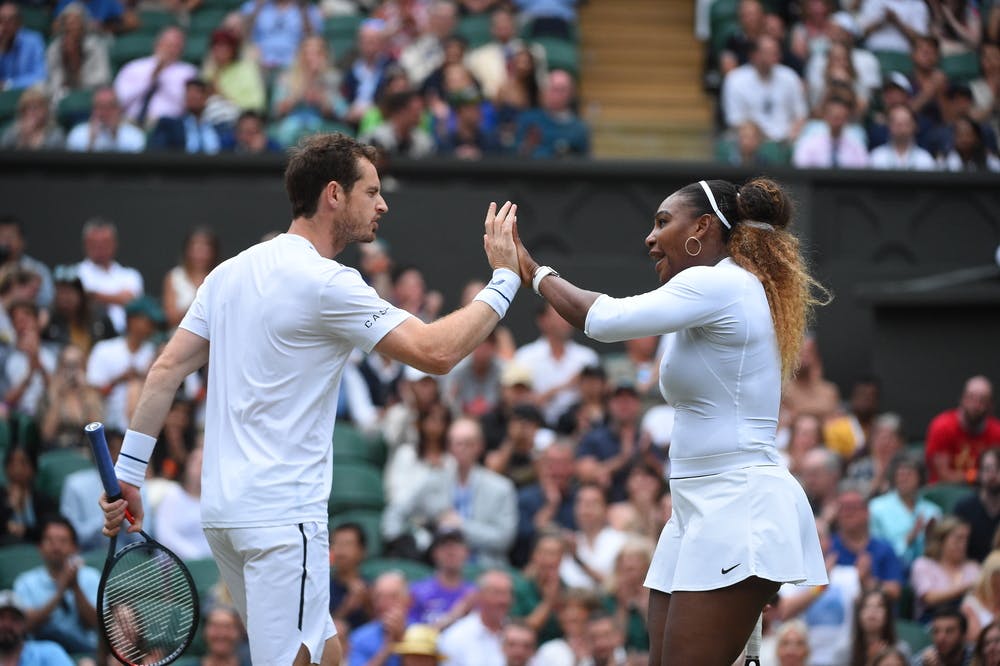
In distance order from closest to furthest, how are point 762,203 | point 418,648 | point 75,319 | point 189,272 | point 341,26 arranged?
point 762,203
point 418,648
point 75,319
point 189,272
point 341,26

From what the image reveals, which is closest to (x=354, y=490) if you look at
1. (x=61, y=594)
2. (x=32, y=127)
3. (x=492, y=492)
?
(x=492, y=492)

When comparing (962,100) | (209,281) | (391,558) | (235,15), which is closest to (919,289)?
(962,100)

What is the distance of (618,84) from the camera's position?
14492 millimetres

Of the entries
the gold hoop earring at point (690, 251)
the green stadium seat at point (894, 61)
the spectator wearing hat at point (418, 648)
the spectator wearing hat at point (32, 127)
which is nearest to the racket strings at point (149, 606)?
the gold hoop earring at point (690, 251)

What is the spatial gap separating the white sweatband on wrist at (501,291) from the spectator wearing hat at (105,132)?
785cm

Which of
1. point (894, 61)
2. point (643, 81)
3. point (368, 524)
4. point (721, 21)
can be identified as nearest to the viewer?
point (368, 524)

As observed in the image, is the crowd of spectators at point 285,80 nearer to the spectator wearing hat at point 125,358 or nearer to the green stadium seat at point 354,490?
the spectator wearing hat at point 125,358

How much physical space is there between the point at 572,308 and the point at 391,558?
4642mm

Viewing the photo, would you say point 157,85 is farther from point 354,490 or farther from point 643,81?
point 643,81

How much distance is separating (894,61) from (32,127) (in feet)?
24.0

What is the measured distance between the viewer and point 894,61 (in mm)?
13344

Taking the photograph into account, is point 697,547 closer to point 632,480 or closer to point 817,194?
point 632,480

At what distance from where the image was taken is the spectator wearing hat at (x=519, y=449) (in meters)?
9.40

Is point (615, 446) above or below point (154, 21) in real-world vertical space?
below
